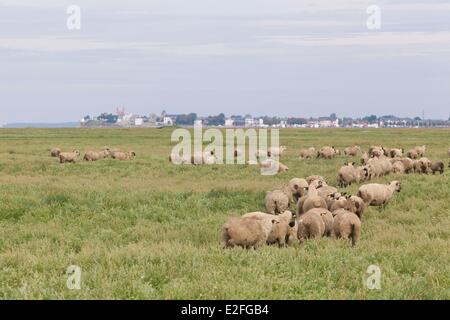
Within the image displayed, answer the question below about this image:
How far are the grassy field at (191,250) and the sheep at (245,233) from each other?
0.44 m

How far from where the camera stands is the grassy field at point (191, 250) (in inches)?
318

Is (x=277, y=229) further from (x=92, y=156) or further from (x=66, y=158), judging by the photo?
(x=92, y=156)

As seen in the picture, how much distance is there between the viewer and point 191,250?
36.1 feet

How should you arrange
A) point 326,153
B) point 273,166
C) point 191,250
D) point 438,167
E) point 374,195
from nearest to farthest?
point 191,250 → point 374,195 → point 438,167 → point 273,166 → point 326,153

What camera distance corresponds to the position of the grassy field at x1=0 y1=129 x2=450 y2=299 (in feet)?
26.5

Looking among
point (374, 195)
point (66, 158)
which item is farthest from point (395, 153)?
point (66, 158)

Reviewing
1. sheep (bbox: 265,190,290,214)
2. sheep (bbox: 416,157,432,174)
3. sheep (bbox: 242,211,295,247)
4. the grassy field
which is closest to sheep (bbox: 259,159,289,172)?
the grassy field

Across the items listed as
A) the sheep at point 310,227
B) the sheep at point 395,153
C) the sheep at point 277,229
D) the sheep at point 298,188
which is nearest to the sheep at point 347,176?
the sheep at point 298,188

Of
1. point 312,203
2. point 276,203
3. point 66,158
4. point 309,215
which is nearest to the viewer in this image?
point 309,215

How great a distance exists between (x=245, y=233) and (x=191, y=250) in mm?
1326

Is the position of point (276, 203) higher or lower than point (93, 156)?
lower

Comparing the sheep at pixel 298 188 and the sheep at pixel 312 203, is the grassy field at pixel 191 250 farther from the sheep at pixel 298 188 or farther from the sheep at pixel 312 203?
the sheep at pixel 312 203

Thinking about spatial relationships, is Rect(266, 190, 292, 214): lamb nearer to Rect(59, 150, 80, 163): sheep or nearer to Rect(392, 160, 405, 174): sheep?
Rect(392, 160, 405, 174): sheep
